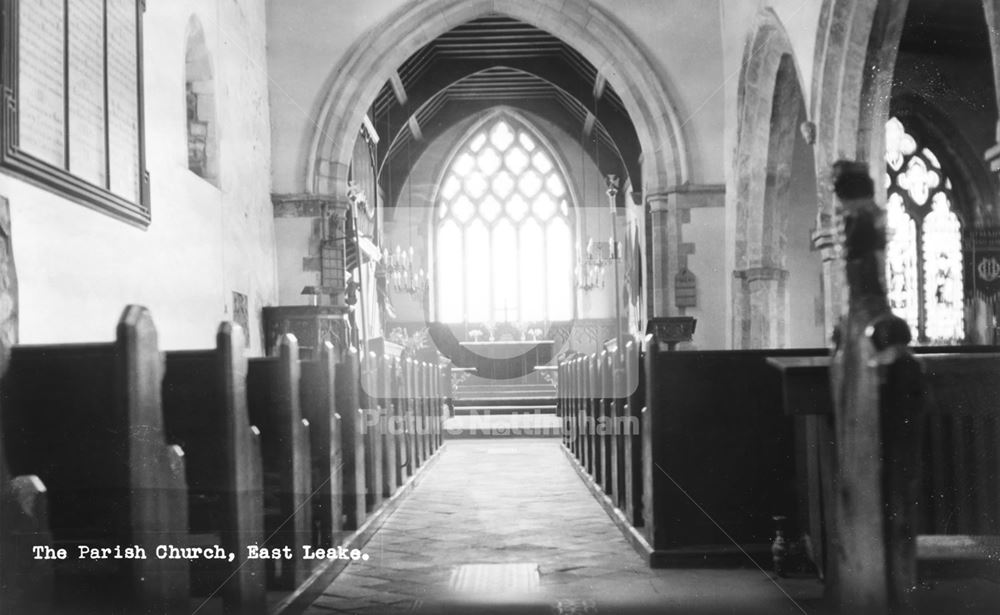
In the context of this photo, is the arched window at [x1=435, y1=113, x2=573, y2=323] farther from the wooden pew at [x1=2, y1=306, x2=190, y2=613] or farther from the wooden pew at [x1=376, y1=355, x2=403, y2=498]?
the wooden pew at [x1=2, y1=306, x2=190, y2=613]

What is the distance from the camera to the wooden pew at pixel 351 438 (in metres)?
3.69

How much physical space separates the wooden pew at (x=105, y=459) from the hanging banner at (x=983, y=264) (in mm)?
10240

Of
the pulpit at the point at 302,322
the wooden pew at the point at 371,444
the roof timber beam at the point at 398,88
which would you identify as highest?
the roof timber beam at the point at 398,88

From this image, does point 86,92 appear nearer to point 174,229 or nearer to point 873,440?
point 174,229

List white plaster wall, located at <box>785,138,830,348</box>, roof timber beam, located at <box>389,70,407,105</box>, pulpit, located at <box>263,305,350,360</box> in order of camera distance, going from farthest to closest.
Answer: roof timber beam, located at <box>389,70,407,105</box>
white plaster wall, located at <box>785,138,830,348</box>
pulpit, located at <box>263,305,350,360</box>

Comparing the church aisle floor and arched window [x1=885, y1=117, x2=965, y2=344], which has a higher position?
arched window [x1=885, y1=117, x2=965, y2=344]

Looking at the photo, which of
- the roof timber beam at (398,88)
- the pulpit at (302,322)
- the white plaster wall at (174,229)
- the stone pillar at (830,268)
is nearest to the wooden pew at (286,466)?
the white plaster wall at (174,229)

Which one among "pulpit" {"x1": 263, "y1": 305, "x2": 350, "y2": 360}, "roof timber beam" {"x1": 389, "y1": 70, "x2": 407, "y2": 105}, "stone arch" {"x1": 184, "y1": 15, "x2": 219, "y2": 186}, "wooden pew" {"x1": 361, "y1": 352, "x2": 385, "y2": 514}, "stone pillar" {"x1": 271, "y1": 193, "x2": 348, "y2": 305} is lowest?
"wooden pew" {"x1": 361, "y1": 352, "x2": 385, "y2": 514}

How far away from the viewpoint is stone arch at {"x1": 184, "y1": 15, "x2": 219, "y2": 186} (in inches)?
297

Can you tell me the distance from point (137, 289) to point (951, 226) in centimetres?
941

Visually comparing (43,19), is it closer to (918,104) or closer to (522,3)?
(522,3)

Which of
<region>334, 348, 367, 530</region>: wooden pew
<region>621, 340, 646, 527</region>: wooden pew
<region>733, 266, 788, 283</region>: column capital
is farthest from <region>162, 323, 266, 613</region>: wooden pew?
<region>733, 266, 788, 283</region>: column capital

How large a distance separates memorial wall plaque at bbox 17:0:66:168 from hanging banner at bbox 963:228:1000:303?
939 cm

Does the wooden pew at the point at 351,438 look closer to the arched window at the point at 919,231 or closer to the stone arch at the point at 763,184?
the stone arch at the point at 763,184
